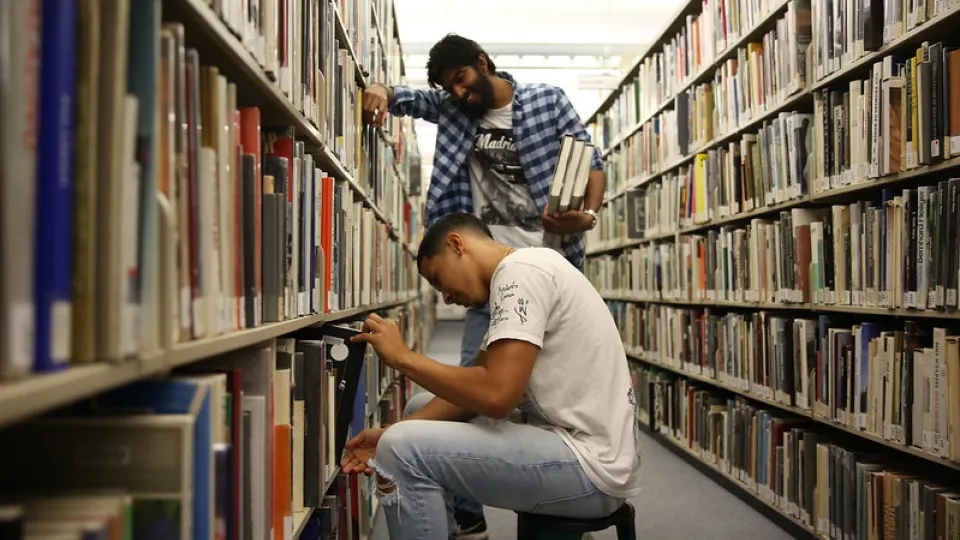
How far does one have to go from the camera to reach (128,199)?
2.01ft

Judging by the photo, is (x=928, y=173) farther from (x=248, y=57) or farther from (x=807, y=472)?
(x=248, y=57)

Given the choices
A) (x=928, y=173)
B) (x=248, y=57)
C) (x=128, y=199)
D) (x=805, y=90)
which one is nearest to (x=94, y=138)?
(x=128, y=199)

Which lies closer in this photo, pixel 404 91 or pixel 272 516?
pixel 272 516

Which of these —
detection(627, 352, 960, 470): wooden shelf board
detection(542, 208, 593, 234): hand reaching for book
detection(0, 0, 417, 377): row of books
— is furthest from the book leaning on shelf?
detection(0, 0, 417, 377): row of books

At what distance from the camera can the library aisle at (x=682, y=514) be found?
8.41 feet

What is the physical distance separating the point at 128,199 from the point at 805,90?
2.41 meters

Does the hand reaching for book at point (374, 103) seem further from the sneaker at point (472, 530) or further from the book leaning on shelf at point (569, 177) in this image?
the sneaker at point (472, 530)

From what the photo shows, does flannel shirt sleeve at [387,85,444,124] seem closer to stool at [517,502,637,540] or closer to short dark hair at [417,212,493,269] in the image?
short dark hair at [417,212,493,269]

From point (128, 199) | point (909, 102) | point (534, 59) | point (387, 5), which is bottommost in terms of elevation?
point (128, 199)

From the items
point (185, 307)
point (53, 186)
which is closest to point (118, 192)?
point (53, 186)

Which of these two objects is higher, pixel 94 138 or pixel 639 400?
pixel 94 138

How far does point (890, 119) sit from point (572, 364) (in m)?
1.18

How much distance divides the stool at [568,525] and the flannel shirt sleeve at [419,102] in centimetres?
150

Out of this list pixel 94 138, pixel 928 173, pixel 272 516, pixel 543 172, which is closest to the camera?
pixel 94 138
